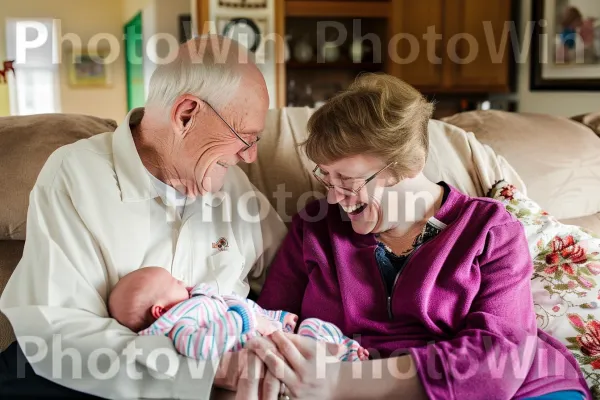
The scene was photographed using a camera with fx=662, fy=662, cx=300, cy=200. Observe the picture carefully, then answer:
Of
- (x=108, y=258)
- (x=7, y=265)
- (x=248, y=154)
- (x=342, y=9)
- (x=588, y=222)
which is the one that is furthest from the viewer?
(x=342, y=9)

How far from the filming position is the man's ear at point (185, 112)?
60.6 inches

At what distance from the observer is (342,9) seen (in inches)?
206

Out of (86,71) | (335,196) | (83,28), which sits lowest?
(335,196)

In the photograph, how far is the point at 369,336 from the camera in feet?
5.15

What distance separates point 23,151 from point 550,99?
352 centimetres

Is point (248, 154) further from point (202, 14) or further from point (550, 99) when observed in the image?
point (202, 14)

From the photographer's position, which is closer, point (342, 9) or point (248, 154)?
point (248, 154)

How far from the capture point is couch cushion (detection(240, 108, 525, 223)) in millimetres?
1857

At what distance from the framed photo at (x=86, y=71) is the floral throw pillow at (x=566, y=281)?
723cm

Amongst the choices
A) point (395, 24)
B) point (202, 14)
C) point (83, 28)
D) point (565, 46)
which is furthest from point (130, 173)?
point (83, 28)

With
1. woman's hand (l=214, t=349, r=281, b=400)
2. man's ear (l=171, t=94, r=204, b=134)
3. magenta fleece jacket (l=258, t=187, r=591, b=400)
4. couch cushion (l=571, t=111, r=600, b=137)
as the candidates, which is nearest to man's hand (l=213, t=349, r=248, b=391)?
woman's hand (l=214, t=349, r=281, b=400)

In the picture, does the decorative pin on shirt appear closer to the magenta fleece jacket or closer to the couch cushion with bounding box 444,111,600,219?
the magenta fleece jacket

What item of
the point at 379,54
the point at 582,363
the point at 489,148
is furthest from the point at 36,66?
the point at 582,363

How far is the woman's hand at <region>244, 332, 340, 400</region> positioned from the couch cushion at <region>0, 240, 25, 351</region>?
2.30 ft
